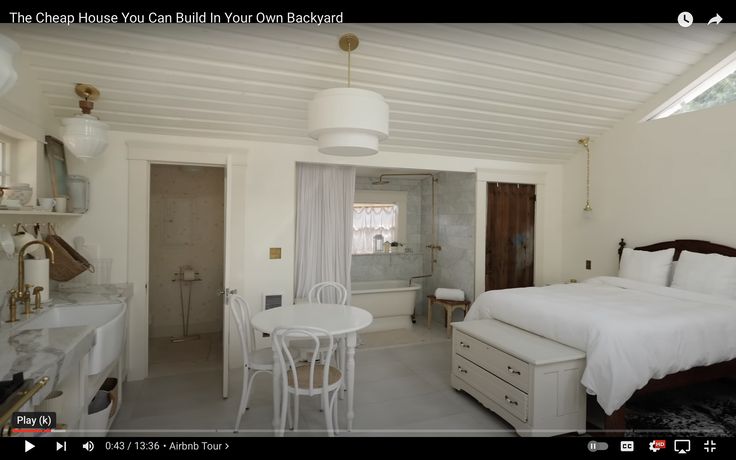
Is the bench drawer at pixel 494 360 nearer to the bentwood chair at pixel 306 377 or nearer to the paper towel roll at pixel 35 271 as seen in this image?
the bentwood chair at pixel 306 377

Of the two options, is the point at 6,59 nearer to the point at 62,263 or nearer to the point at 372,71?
the point at 62,263

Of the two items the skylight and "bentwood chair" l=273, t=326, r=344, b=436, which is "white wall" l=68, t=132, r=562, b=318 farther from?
the skylight

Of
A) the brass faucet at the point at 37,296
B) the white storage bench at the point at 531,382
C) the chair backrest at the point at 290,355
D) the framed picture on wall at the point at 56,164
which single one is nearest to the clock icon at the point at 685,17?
the white storage bench at the point at 531,382

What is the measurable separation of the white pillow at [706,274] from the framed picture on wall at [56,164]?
506 cm

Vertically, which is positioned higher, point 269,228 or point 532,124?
point 532,124

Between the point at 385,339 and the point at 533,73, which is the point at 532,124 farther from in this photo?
the point at 385,339

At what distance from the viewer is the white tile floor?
2582 millimetres

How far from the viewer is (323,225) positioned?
4.26 meters

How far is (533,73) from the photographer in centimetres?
332

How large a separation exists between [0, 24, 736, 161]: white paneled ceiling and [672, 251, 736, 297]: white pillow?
5.43 feet

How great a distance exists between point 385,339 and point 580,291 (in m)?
2.11

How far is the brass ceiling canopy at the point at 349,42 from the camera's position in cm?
258
